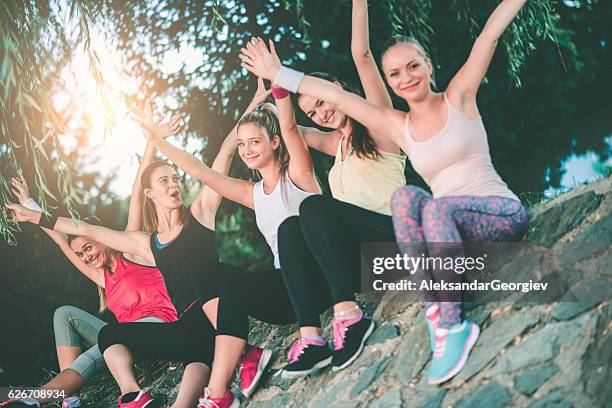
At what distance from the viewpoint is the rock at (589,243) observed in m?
2.20

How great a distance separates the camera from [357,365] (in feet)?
8.08

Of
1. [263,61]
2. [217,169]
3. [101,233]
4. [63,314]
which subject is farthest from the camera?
[63,314]

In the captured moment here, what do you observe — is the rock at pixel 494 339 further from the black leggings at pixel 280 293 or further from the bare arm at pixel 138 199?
the bare arm at pixel 138 199

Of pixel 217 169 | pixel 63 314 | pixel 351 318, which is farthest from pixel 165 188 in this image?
pixel 351 318

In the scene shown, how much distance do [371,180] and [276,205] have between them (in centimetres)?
40

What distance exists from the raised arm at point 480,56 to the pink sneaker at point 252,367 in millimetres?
1207

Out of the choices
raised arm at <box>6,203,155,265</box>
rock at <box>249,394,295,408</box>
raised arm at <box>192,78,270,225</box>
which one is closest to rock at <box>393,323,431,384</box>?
rock at <box>249,394,295,408</box>

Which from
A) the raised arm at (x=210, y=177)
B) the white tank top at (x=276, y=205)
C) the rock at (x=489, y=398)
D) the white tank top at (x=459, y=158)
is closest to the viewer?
the rock at (x=489, y=398)

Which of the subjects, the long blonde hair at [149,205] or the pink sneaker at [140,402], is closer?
the pink sneaker at [140,402]

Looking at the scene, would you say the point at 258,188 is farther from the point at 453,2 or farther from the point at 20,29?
the point at 453,2

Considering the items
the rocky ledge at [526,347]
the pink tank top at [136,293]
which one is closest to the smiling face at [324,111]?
the rocky ledge at [526,347]

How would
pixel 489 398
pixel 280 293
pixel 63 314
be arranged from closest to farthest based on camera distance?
pixel 489 398 → pixel 280 293 → pixel 63 314

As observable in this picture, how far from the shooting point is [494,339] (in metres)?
2.12

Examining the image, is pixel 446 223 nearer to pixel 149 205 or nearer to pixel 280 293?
pixel 280 293
